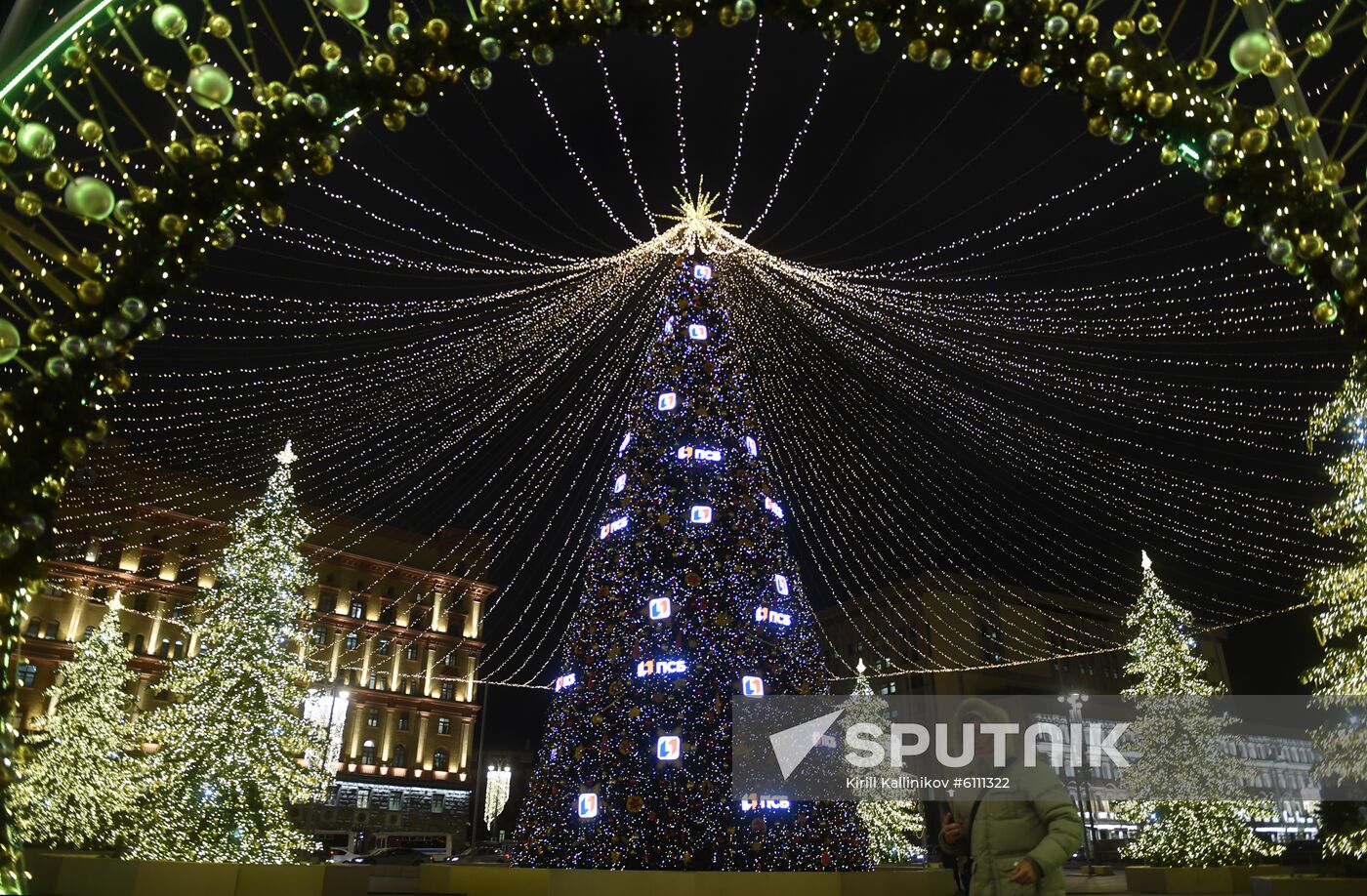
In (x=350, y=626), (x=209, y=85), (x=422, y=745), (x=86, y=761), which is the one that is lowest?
(x=422, y=745)

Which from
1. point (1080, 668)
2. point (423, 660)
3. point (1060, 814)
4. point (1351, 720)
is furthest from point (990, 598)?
point (1060, 814)

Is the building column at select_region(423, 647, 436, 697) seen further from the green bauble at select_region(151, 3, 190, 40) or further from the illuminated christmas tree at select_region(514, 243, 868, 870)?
the green bauble at select_region(151, 3, 190, 40)

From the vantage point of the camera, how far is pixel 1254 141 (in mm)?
3010

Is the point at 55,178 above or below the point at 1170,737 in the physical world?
above

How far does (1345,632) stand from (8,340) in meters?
16.1

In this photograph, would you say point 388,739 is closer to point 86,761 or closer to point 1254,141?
point 86,761

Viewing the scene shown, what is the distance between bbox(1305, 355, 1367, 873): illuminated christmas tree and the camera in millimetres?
10453

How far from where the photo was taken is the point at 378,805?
44.2m

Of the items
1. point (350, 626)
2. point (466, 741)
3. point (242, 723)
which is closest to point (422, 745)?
point (466, 741)

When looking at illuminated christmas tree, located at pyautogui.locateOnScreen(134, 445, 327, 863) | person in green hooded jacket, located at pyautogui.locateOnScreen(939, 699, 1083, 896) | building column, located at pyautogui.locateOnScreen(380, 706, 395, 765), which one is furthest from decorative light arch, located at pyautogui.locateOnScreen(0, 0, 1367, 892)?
building column, located at pyautogui.locateOnScreen(380, 706, 395, 765)

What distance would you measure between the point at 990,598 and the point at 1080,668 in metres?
10.3

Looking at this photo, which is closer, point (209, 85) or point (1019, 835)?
point (209, 85)

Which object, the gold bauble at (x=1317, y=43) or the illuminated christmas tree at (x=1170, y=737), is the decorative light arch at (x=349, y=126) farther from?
the illuminated christmas tree at (x=1170, y=737)

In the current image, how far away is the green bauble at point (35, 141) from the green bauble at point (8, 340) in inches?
22.4
